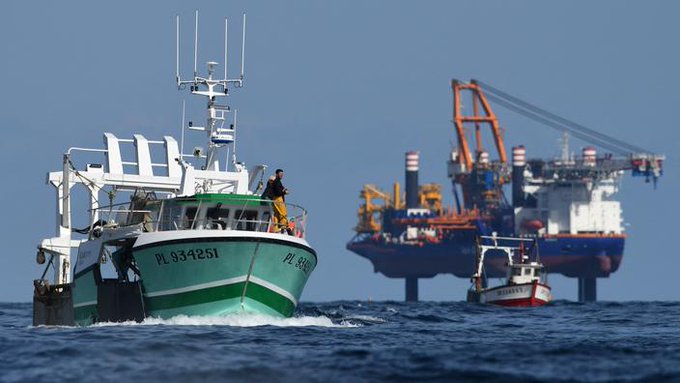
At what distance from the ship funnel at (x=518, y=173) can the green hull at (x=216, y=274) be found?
15111cm

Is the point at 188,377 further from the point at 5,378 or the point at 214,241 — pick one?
the point at 214,241

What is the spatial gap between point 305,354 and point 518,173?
16220 cm

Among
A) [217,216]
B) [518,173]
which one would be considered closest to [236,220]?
[217,216]

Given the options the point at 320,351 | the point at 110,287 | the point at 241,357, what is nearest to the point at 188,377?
the point at 241,357

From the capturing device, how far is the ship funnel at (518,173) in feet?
640

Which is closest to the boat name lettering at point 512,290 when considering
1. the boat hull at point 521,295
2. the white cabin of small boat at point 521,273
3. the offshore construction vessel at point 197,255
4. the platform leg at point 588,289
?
the boat hull at point 521,295

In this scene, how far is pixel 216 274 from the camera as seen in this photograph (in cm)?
4469

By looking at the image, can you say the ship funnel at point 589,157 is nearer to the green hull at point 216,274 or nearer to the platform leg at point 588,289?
the platform leg at point 588,289

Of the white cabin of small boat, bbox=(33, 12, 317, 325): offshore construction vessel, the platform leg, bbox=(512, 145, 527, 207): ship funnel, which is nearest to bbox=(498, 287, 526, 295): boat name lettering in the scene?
the white cabin of small boat

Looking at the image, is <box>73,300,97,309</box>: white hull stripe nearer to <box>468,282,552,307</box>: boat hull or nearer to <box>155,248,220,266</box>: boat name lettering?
<box>155,248,220,266</box>: boat name lettering

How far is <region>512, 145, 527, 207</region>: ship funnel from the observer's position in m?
195

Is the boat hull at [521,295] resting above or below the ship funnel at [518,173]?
below

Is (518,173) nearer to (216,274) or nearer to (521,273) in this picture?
(521,273)

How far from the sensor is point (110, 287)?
4822cm
